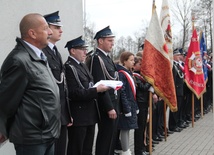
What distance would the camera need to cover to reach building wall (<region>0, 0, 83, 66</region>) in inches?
164

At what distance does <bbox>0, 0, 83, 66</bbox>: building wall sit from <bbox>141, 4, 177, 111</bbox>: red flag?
1.30 metres

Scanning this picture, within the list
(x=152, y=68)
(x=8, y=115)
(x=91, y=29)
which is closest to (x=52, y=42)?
(x=8, y=115)

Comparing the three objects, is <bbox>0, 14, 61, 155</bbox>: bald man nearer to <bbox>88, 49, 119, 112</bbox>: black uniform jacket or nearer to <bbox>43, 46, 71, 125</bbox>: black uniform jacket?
<bbox>43, 46, 71, 125</bbox>: black uniform jacket

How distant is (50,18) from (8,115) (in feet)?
5.16

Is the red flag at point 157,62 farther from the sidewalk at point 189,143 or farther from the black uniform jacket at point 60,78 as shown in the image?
the black uniform jacket at point 60,78

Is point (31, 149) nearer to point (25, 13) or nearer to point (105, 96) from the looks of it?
point (105, 96)

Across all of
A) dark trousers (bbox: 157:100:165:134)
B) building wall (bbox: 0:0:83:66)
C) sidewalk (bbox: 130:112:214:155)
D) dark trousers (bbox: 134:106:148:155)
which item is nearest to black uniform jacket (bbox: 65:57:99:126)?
building wall (bbox: 0:0:83:66)

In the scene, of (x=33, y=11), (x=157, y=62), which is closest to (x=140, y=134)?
(x=157, y=62)

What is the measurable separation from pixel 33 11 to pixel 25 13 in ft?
0.54

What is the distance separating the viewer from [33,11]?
4629 millimetres

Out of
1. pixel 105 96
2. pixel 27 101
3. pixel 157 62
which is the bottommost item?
pixel 105 96

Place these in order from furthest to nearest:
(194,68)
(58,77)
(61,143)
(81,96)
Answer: (194,68), (81,96), (61,143), (58,77)

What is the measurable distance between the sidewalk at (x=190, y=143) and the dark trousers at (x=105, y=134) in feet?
5.83

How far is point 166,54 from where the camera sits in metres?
6.38
